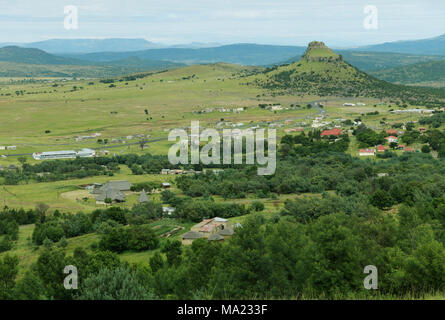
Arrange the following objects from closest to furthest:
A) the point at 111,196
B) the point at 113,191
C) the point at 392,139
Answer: the point at 111,196 → the point at 113,191 → the point at 392,139

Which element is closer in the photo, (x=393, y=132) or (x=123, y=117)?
(x=393, y=132)

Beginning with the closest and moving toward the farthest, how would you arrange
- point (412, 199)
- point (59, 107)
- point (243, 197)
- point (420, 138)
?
1. point (412, 199)
2. point (243, 197)
3. point (420, 138)
4. point (59, 107)

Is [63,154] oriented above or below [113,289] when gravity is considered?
below

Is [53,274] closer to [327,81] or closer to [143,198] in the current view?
[143,198]

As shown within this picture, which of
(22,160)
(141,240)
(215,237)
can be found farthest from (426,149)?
(22,160)

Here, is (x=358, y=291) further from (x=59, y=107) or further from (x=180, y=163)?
(x=59, y=107)

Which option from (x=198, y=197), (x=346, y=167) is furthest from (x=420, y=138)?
(x=198, y=197)

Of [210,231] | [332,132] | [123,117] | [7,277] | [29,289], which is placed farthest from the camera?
[123,117]

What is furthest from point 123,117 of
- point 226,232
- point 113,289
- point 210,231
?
point 113,289

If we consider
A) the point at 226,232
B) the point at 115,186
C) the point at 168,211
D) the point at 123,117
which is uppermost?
the point at 123,117
